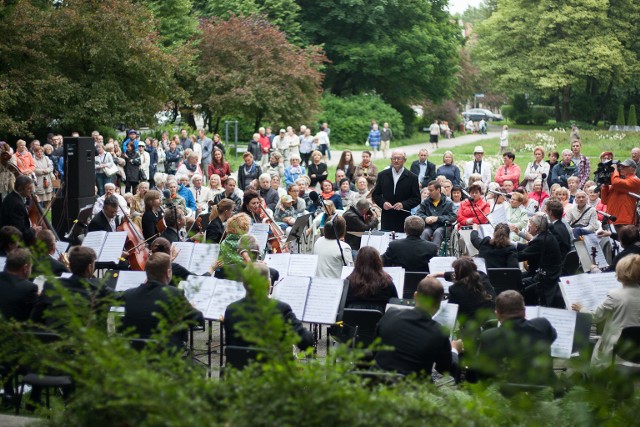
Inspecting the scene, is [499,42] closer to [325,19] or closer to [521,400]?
[325,19]

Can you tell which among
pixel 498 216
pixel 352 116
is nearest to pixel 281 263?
pixel 498 216

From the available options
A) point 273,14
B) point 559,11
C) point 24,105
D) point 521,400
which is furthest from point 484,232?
point 559,11

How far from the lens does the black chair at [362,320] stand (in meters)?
8.43

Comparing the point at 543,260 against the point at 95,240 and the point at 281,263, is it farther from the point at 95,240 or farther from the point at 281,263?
the point at 95,240

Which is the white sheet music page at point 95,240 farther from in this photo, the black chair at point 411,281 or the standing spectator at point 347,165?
the standing spectator at point 347,165

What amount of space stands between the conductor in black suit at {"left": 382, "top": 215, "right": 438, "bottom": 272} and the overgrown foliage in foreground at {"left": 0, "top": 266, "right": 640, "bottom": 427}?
6.22 metres

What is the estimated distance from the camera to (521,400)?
3.99 metres

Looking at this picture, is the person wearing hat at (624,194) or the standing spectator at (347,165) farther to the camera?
the standing spectator at (347,165)

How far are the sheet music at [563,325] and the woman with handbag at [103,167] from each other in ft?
52.3

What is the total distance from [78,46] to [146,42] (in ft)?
6.62

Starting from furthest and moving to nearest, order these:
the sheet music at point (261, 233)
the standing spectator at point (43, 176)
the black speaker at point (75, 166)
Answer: the standing spectator at point (43, 176)
the black speaker at point (75, 166)
the sheet music at point (261, 233)

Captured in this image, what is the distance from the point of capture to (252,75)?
3631 centimetres

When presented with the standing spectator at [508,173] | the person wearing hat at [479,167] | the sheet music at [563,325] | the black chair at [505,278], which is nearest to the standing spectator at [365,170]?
the person wearing hat at [479,167]

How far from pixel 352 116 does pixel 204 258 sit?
3700 centimetres
